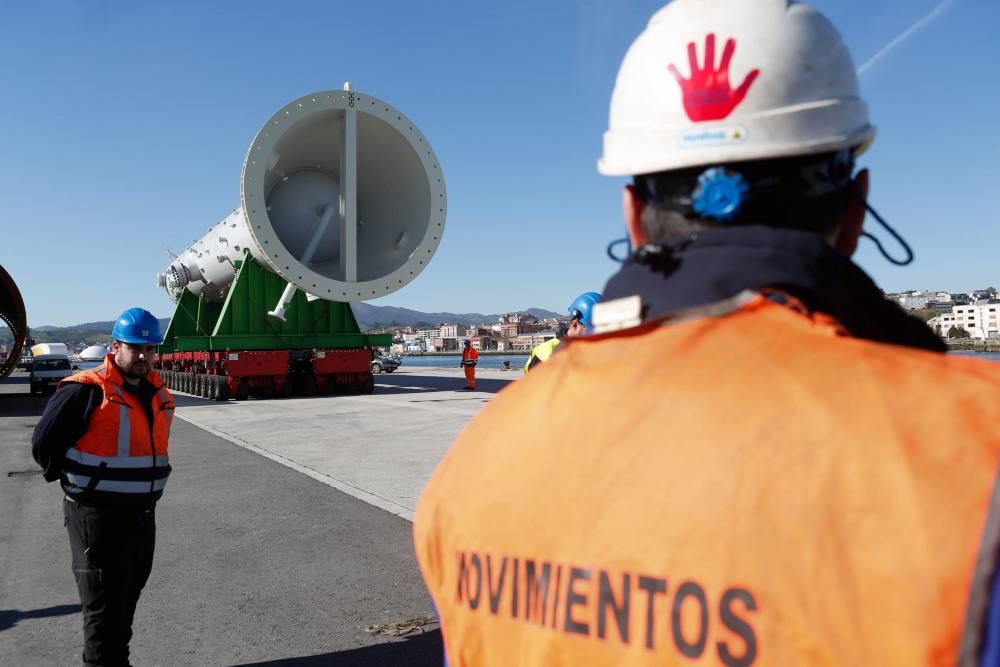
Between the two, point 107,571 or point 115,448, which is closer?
point 107,571

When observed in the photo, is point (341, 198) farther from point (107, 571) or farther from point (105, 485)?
point (107, 571)

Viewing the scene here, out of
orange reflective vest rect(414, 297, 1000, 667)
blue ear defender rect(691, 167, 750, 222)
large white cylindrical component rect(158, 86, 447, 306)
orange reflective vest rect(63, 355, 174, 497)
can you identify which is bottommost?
orange reflective vest rect(63, 355, 174, 497)

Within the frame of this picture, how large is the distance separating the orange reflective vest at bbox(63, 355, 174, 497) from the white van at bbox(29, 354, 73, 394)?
2495 centimetres

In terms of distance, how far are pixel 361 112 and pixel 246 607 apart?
1272 cm

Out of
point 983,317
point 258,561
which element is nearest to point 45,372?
point 258,561

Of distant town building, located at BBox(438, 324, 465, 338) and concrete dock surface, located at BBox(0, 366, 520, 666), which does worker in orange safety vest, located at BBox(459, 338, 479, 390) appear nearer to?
concrete dock surface, located at BBox(0, 366, 520, 666)

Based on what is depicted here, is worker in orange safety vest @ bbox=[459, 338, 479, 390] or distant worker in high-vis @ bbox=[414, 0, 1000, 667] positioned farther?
worker in orange safety vest @ bbox=[459, 338, 479, 390]

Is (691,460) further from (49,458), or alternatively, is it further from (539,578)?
(49,458)

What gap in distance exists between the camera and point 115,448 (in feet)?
11.1

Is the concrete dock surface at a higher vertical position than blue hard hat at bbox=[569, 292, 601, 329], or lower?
lower

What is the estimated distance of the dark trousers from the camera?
3.18m

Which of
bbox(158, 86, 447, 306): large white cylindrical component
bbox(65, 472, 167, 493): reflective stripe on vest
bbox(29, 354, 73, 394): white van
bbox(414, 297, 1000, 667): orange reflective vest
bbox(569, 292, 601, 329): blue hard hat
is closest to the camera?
bbox(414, 297, 1000, 667): orange reflective vest

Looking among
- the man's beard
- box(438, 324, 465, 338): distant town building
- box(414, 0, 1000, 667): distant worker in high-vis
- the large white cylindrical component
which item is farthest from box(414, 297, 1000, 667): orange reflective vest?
box(438, 324, 465, 338): distant town building

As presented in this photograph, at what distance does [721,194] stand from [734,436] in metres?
0.33
